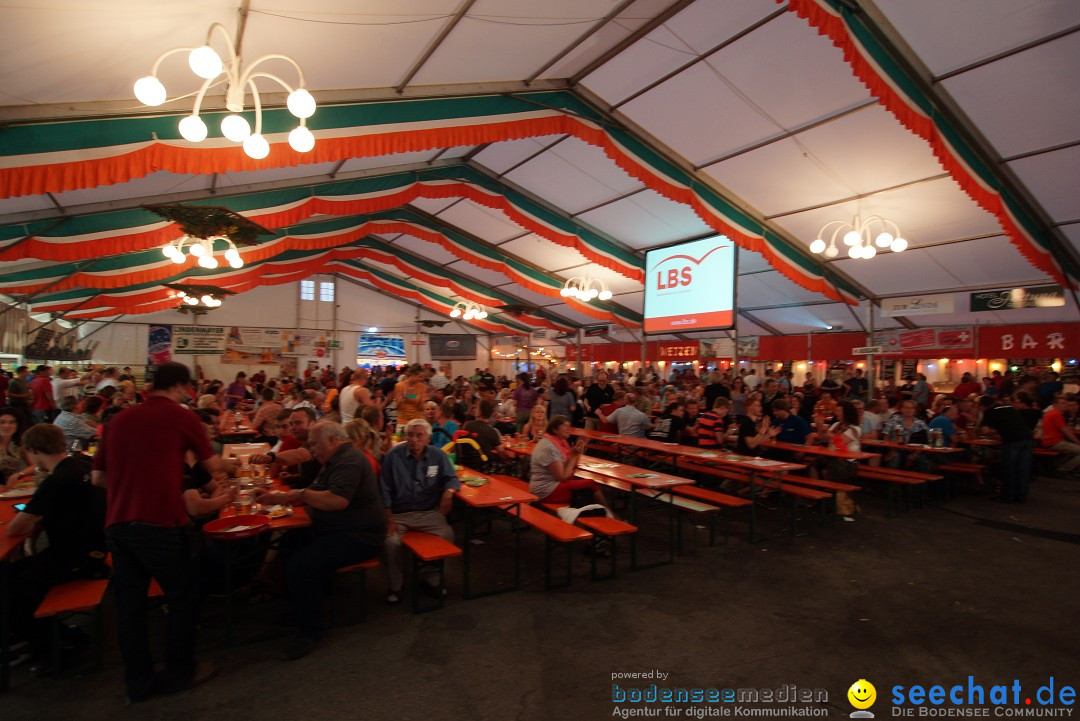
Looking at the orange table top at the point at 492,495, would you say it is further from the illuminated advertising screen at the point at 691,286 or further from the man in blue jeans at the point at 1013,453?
the illuminated advertising screen at the point at 691,286

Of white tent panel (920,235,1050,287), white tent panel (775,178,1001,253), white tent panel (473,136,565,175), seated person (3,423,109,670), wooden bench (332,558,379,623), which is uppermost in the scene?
white tent panel (473,136,565,175)

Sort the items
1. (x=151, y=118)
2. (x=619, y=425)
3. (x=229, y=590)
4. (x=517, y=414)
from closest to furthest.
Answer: (x=229, y=590) → (x=151, y=118) → (x=619, y=425) → (x=517, y=414)

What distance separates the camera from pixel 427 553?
3.24m

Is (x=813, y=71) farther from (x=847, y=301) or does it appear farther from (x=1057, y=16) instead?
(x=847, y=301)

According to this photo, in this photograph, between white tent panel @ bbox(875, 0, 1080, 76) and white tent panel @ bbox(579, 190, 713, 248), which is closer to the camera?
white tent panel @ bbox(875, 0, 1080, 76)

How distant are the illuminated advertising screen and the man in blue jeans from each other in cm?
378

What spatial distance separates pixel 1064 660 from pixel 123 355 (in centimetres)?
2164

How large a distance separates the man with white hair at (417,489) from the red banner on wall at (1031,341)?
12.7m

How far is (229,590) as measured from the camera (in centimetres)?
302

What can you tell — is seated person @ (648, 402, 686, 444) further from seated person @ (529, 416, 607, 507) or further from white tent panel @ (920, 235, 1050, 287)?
white tent panel @ (920, 235, 1050, 287)

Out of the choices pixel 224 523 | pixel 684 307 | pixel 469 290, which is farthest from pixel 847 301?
pixel 224 523

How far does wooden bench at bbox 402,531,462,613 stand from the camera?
323 centimetres

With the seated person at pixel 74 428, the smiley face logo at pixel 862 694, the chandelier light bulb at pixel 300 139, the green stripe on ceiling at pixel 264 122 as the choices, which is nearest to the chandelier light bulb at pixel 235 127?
the chandelier light bulb at pixel 300 139

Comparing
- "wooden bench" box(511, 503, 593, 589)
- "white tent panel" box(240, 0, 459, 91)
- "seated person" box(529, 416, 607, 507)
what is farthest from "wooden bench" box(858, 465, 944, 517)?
"white tent panel" box(240, 0, 459, 91)
